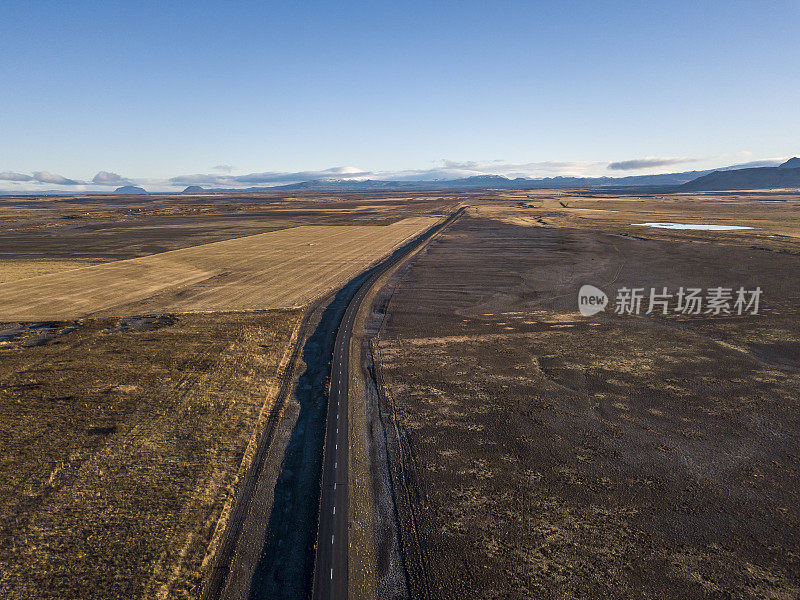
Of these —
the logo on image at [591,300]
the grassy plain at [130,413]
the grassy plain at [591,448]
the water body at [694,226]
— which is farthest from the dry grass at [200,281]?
the water body at [694,226]

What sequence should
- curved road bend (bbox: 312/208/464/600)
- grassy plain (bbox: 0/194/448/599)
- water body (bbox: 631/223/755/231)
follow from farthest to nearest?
water body (bbox: 631/223/755/231)
grassy plain (bbox: 0/194/448/599)
curved road bend (bbox: 312/208/464/600)

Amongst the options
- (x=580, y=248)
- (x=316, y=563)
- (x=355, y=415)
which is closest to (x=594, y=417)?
(x=355, y=415)

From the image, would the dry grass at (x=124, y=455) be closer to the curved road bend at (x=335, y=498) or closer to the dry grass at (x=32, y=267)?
the curved road bend at (x=335, y=498)

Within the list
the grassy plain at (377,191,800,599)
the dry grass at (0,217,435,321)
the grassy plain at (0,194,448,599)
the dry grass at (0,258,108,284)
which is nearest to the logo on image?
the grassy plain at (377,191,800,599)

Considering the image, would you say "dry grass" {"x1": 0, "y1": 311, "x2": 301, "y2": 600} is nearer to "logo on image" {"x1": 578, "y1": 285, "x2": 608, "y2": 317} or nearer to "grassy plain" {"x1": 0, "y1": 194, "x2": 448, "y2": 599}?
"grassy plain" {"x1": 0, "y1": 194, "x2": 448, "y2": 599}

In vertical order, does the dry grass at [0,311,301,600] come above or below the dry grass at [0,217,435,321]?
below

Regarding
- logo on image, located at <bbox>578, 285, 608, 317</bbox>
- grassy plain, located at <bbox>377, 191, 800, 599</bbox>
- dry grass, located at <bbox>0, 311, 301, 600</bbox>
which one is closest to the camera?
dry grass, located at <bbox>0, 311, 301, 600</bbox>

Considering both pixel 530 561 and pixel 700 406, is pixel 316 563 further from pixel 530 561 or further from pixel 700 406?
pixel 700 406
